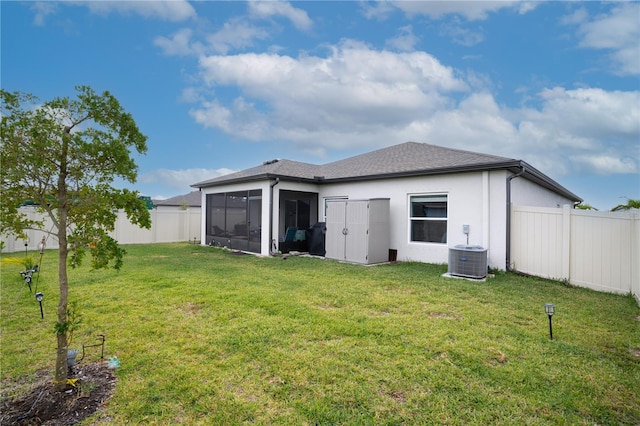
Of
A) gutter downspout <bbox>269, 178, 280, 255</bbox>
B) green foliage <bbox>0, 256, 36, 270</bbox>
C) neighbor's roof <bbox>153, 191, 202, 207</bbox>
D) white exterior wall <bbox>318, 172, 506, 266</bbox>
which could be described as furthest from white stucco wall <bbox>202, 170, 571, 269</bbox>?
neighbor's roof <bbox>153, 191, 202, 207</bbox>

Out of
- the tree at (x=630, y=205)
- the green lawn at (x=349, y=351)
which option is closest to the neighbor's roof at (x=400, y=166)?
the tree at (x=630, y=205)

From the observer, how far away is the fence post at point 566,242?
686 centimetres

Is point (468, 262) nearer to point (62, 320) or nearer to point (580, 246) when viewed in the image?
point (580, 246)

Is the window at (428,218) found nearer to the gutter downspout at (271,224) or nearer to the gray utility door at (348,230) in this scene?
the gray utility door at (348,230)

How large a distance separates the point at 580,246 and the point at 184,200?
27.7 metres

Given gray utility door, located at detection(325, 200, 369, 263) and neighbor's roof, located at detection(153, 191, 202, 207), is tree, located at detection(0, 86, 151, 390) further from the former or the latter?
neighbor's roof, located at detection(153, 191, 202, 207)

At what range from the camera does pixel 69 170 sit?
2.71 m

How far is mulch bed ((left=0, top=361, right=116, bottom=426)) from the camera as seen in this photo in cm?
236

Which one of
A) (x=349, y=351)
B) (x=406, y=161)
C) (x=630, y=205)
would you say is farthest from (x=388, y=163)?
(x=630, y=205)

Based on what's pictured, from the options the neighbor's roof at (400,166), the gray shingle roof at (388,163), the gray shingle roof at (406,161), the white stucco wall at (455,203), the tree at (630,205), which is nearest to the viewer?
the white stucco wall at (455,203)

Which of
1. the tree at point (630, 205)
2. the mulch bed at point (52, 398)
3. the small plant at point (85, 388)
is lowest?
the mulch bed at point (52, 398)

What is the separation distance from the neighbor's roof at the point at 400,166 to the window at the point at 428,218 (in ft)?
2.72

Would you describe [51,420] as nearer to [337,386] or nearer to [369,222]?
[337,386]

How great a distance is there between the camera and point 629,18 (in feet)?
20.7
